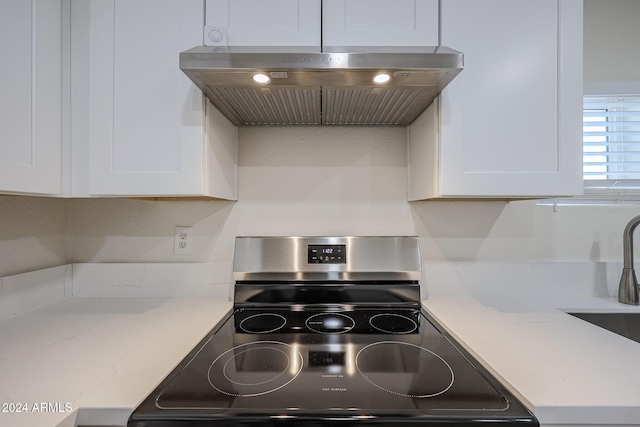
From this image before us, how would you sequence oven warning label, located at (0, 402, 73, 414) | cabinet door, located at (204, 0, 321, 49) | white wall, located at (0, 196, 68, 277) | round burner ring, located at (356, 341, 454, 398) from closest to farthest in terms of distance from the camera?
oven warning label, located at (0, 402, 73, 414) < round burner ring, located at (356, 341, 454, 398) < cabinet door, located at (204, 0, 321, 49) < white wall, located at (0, 196, 68, 277)

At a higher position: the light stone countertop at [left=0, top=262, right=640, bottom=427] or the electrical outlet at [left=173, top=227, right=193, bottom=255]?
the electrical outlet at [left=173, top=227, right=193, bottom=255]

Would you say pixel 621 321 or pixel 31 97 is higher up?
pixel 31 97

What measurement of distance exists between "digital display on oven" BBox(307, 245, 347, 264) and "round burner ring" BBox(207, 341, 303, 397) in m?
0.38

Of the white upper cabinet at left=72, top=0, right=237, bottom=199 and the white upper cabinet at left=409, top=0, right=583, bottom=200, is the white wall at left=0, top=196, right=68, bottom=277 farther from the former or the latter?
the white upper cabinet at left=409, top=0, right=583, bottom=200

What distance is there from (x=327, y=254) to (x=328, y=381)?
557 mm

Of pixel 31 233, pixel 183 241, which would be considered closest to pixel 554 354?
pixel 183 241

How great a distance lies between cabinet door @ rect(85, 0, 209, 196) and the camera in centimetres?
96

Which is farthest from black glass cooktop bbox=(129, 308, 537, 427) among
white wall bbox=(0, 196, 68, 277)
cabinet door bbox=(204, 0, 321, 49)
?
cabinet door bbox=(204, 0, 321, 49)

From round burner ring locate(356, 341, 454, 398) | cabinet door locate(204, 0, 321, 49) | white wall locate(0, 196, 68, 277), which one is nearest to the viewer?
round burner ring locate(356, 341, 454, 398)

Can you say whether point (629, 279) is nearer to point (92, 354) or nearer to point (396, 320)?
point (396, 320)

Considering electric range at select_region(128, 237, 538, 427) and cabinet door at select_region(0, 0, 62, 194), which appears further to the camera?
cabinet door at select_region(0, 0, 62, 194)

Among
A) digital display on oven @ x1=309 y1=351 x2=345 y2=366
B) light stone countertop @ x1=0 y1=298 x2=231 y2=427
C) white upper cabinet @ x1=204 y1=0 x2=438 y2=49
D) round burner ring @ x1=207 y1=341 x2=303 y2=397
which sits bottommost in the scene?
round burner ring @ x1=207 y1=341 x2=303 y2=397

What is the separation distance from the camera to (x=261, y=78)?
861 mm

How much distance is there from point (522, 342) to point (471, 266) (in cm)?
46
